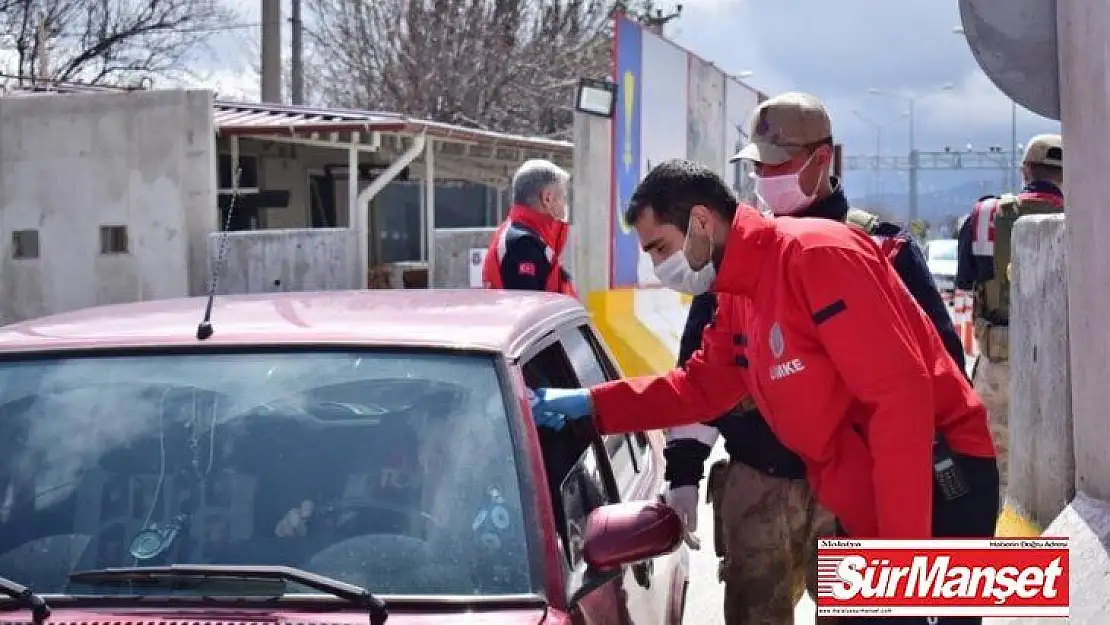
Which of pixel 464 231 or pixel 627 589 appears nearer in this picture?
pixel 627 589

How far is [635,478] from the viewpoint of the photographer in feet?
12.8

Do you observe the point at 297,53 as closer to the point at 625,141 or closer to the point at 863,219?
the point at 625,141

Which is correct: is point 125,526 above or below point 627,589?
above

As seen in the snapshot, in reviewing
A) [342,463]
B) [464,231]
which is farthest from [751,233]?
[464,231]

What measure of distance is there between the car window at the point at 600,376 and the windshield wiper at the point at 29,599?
63.4 inches

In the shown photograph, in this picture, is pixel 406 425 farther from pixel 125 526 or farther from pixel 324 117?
pixel 324 117

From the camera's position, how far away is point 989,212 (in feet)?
22.9

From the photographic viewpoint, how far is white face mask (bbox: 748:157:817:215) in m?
3.60

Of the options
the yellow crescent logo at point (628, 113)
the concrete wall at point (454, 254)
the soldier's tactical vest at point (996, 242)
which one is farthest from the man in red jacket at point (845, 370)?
the concrete wall at point (454, 254)

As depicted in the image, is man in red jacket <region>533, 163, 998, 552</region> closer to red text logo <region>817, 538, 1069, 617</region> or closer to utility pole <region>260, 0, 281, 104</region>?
red text logo <region>817, 538, 1069, 617</region>

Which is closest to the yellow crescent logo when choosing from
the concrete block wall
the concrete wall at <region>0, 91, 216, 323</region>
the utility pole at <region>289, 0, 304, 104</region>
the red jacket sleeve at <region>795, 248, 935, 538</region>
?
the concrete wall at <region>0, 91, 216, 323</region>

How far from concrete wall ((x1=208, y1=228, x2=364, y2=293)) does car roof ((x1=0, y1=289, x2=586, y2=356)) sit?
37.2 ft

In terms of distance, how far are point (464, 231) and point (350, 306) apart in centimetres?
1349

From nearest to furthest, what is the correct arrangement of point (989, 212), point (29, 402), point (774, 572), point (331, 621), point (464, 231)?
point (331, 621)
point (29, 402)
point (774, 572)
point (989, 212)
point (464, 231)
